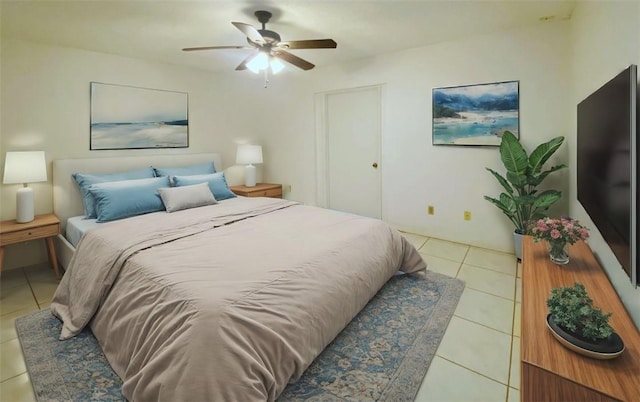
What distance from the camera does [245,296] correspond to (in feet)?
4.89

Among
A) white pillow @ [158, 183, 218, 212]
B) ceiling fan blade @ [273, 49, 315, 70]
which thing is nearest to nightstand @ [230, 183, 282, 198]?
white pillow @ [158, 183, 218, 212]

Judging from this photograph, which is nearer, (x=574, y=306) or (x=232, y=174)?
(x=574, y=306)

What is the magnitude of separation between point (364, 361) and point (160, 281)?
1.19 m

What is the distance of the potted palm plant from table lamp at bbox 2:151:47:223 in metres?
4.33

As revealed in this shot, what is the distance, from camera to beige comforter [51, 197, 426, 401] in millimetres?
1279

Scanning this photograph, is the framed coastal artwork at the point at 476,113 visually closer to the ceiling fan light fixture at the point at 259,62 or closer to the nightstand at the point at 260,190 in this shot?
the ceiling fan light fixture at the point at 259,62

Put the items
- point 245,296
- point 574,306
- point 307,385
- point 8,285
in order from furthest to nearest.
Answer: point 8,285 < point 307,385 < point 245,296 < point 574,306

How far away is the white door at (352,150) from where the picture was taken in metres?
4.30

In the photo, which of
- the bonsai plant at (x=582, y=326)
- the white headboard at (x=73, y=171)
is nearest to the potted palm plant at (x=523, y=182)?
the bonsai plant at (x=582, y=326)

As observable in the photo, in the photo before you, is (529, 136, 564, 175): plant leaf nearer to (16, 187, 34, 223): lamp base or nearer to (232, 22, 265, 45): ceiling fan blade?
(232, 22, 265, 45): ceiling fan blade

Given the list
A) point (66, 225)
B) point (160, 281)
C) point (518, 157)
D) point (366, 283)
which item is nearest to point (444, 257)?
point (518, 157)

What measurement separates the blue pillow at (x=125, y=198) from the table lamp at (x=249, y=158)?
1563mm

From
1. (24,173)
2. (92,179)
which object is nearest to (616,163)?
(92,179)

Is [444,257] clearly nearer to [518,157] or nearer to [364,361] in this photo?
[518,157]
